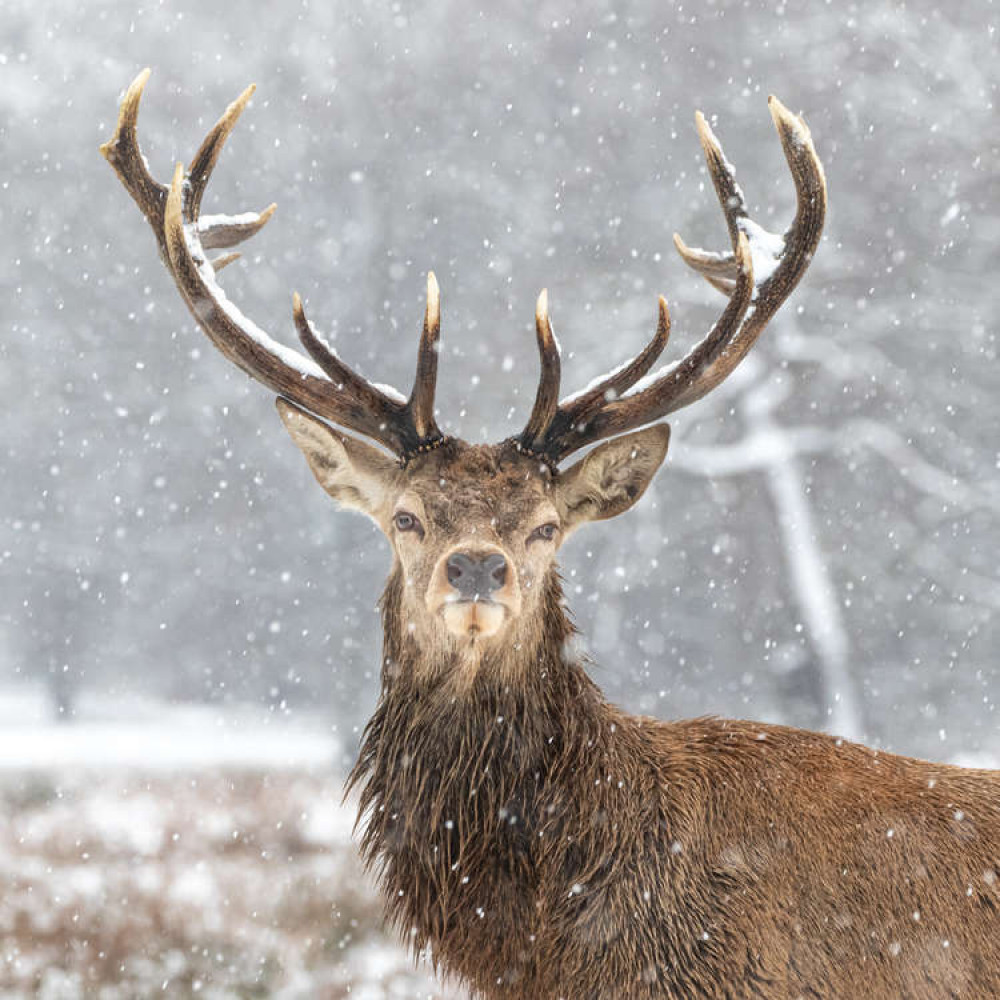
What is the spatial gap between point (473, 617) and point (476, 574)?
12cm

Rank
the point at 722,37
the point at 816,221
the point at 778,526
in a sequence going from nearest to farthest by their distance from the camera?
the point at 816,221, the point at 778,526, the point at 722,37

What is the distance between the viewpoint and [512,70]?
15.5m

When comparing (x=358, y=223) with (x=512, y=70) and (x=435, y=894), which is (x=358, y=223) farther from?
(x=435, y=894)

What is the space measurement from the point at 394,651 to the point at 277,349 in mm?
1064

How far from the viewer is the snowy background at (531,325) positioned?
1368 centimetres

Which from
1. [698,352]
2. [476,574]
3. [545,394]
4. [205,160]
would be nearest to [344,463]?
[545,394]

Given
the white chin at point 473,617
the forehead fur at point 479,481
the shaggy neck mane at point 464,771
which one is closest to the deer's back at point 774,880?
the shaggy neck mane at point 464,771

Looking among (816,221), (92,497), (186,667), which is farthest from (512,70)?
(816,221)

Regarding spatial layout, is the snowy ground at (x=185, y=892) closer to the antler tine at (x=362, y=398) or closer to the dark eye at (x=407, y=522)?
the dark eye at (x=407, y=522)

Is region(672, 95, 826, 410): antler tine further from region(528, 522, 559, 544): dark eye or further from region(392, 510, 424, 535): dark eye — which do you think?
region(392, 510, 424, 535): dark eye

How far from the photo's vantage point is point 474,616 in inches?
136

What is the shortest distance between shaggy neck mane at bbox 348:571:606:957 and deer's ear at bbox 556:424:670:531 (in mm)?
381

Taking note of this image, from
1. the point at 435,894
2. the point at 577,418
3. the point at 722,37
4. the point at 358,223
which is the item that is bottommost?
the point at 435,894

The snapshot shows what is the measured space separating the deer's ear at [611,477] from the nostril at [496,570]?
2.25 feet
